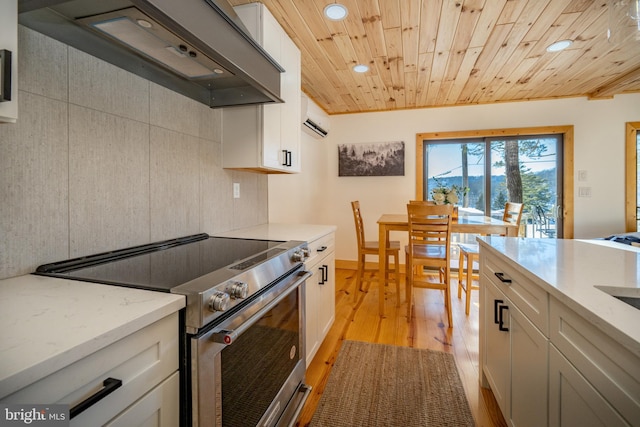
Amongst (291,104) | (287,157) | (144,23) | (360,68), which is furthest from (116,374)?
(360,68)

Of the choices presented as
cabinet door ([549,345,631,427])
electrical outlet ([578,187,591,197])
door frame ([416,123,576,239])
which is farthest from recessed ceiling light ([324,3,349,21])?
electrical outlet ([578,187,591,197])

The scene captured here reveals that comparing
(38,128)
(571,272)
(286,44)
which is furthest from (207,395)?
(286,44)

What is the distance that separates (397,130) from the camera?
420 centimetres

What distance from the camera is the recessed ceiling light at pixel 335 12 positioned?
6.14 ft

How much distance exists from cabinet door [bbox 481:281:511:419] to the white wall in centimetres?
183

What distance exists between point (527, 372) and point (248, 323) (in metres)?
1.04

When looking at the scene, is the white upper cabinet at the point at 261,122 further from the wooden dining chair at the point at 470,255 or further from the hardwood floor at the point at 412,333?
the wooden dining chair at the point at 470,255

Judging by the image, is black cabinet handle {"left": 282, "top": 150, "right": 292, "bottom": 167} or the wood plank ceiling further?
black cabinet handle {"left": 282, "top": 150, "right": 292, "bottom": 167}

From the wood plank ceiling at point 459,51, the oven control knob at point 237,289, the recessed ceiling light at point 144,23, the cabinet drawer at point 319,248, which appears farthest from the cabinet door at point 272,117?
the oven control knob at point 237,289

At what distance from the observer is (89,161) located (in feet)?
3.67

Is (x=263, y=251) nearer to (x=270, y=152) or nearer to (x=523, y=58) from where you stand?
(x=270, y=152)

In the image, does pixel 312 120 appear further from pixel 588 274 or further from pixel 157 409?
pixel 157 409

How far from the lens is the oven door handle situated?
846 mm

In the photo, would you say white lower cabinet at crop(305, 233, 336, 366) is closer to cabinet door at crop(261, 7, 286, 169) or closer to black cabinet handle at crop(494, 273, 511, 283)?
cabinet door at crop(261, 7, 286, 169)
